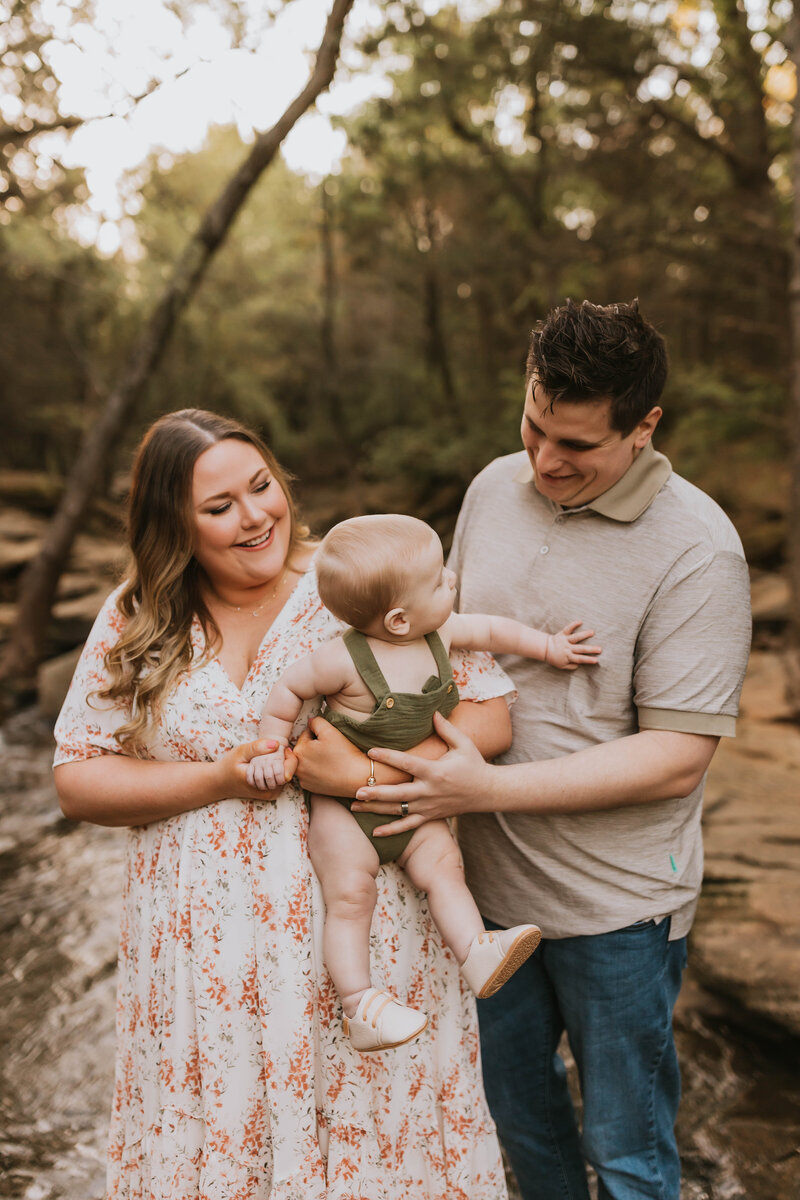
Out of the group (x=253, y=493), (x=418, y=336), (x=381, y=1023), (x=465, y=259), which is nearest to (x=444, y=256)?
A: (x=465, y=259)

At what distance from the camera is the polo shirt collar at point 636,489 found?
71.9 inches

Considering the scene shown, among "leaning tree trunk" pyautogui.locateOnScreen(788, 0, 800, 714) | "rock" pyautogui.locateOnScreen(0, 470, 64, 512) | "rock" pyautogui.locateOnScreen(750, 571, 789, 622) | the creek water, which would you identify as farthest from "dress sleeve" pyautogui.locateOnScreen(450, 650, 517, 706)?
"rock" pyautogui.locateOnScreen(0, 470, 64, 512)

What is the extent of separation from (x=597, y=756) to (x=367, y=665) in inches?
19.7

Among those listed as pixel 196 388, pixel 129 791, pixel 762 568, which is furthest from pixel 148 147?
pixel 129 791

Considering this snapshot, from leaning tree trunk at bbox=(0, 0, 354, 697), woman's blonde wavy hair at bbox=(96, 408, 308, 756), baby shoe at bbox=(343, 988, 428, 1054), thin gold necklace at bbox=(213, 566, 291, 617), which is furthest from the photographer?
leaning tree trunk at bbox=(0, 0, 354, 697)

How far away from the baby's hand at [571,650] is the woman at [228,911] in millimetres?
159

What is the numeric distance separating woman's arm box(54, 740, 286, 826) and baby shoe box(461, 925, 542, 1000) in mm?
495

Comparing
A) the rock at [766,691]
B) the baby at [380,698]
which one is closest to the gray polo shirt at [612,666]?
the baby at [380,698]

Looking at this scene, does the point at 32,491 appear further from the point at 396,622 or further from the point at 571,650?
the point at 571,650

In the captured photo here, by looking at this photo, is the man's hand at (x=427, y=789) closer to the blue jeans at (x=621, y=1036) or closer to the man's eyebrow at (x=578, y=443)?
the blue jeans at (x=621, y=1036)

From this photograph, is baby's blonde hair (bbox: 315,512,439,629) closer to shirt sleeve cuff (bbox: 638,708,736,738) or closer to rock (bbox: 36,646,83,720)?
shirt sleeve cuff (bbox: 638,708,736,738)

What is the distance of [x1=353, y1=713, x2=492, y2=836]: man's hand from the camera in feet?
5.71

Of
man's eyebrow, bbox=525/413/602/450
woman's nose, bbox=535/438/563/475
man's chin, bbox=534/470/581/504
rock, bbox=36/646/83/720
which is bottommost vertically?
rock, bbox=36/646/83/720

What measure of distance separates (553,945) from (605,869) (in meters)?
0.24
